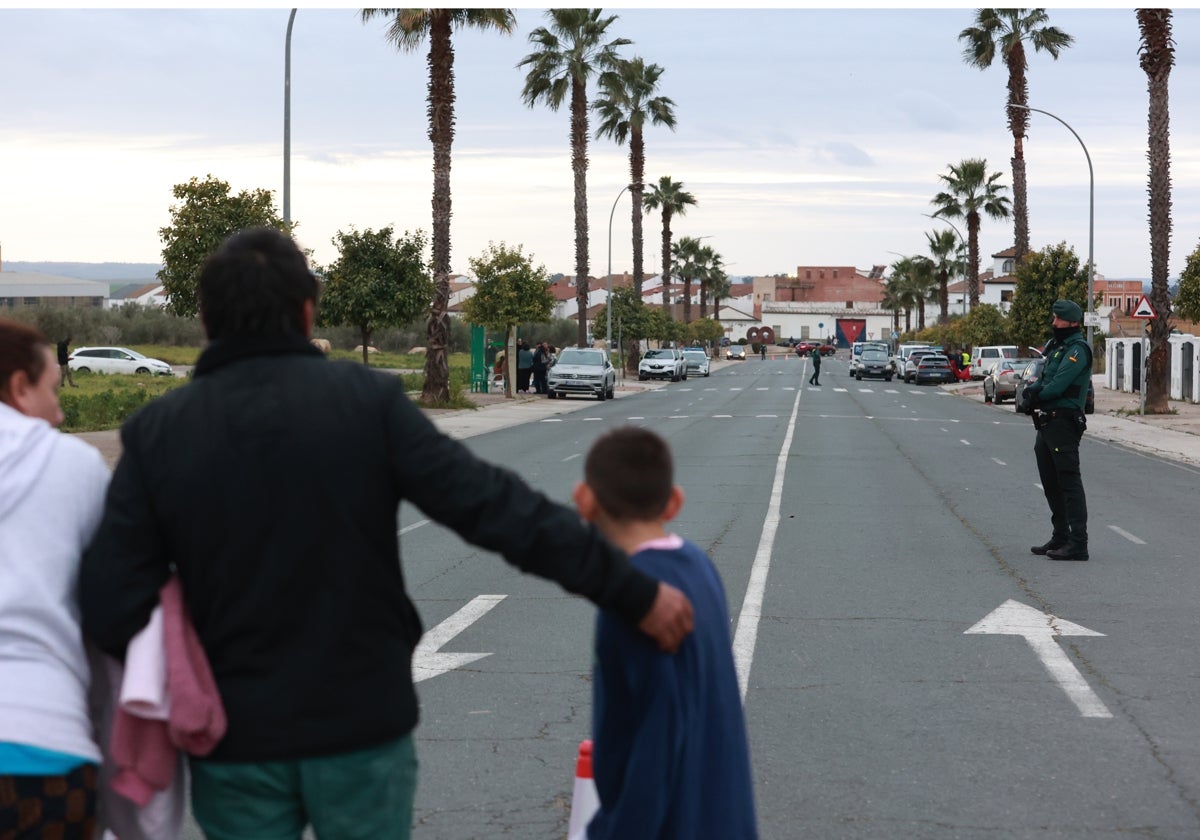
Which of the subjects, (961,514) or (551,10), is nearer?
(961,514)

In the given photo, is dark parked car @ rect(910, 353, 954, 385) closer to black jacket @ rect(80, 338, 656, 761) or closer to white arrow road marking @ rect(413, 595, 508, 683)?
white arrow road marking @ rect(413, 595, 508, 683)

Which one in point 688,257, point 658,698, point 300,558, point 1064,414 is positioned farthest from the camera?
point 688,257

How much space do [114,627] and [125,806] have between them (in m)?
0.43

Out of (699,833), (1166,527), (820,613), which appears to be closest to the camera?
(699,833)

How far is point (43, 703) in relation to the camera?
2924 mm

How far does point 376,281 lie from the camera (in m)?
40.6

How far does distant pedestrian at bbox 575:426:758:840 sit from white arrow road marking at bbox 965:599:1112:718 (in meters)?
4.40

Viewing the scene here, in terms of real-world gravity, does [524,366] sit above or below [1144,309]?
below

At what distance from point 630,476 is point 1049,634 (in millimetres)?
6502

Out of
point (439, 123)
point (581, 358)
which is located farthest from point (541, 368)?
point (439, 123)

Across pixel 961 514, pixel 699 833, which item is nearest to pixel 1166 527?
pixel 961 514

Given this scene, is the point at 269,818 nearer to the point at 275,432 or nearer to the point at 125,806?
the point at 125,806

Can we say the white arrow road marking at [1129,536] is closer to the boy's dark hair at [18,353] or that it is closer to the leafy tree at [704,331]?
the boy's dark hair at [18,353]

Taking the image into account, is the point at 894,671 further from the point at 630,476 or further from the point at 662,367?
the point at 662,367
